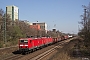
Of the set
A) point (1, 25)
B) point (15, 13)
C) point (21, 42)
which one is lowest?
point (21, 42)

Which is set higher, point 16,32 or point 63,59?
point 16,32

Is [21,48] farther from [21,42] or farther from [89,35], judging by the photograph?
[89,35]

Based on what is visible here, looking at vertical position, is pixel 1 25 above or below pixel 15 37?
above

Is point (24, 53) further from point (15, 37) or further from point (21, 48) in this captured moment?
point (15, 37)

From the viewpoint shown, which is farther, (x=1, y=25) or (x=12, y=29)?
(x=12, y=29)

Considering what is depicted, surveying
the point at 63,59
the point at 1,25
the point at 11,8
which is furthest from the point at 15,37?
the point at 11,8

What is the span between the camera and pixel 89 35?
26984mm

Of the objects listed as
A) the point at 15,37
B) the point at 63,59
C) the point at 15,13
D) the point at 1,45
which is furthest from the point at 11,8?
the point at 63,59

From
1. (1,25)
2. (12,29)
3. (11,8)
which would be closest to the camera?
(1,25)

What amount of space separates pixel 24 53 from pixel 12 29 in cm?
2200

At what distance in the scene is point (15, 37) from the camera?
5406cm

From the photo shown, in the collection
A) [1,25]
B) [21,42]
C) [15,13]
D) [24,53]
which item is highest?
[15,13]

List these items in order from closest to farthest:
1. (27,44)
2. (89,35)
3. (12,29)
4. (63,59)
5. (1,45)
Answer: (63,59)
(89,35)
(27,44)
(1,45)
(12,29)

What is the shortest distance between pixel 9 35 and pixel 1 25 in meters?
4.63
